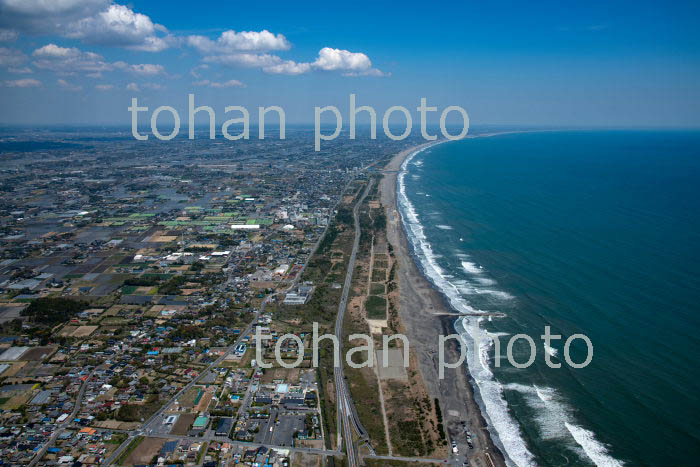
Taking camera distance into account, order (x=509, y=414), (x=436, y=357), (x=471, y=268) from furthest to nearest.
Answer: (x=471, y=268) → (x=436, y=357) → (x=509, y=414)

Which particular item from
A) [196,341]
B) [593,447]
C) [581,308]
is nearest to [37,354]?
[196,341]

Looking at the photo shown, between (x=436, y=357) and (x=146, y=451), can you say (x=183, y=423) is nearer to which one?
(x=146, y=451)

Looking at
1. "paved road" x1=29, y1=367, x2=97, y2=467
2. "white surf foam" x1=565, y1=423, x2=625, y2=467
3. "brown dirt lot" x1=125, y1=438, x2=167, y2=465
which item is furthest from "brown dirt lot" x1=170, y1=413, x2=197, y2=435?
"white surf foam" x1=565, y1=423, x2=625, y2=467

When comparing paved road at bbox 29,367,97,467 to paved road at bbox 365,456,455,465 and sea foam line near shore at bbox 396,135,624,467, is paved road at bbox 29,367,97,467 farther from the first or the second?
sea foam line near shore at bbox 396,135,624,467

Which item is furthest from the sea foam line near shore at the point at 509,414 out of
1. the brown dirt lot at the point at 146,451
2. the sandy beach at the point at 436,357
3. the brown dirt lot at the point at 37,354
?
the brown dirt lot at the point at 37,354

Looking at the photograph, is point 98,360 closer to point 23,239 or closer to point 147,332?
point 147,332

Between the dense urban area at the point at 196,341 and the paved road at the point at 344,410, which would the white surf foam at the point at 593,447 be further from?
the paved road at the point at 344,410
